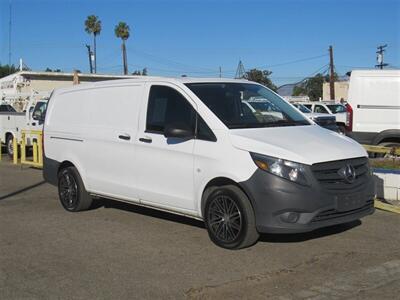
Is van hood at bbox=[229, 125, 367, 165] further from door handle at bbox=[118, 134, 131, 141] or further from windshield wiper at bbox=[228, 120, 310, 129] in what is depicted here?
door handle at bbox=[118, 134, 131, 141]

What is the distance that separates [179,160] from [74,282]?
2.04 metres

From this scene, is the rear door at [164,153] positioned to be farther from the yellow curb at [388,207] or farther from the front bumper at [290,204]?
the yellow curb at [388,207]

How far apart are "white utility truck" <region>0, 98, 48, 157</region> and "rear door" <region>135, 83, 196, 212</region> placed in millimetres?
10111

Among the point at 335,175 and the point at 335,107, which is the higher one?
the point at 335,107

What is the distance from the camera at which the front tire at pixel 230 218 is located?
6.04 m

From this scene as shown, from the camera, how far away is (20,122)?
1802 cm

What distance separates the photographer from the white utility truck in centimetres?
1720

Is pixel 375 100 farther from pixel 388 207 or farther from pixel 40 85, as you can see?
pixel 40 85

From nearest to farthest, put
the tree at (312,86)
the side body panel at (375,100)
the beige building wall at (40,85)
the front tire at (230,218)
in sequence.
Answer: the front tire at (230,218), the side body panel at (375,100), the beige building wall at (40,85), the tree at (312,86)

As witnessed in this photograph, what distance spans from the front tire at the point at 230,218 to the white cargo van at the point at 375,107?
263 inches

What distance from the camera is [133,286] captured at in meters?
5.15

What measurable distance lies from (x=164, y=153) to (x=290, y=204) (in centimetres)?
184

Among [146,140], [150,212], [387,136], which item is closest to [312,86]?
[387,136]

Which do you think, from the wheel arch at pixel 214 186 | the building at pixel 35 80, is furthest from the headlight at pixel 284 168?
the building at pixel 35 80
